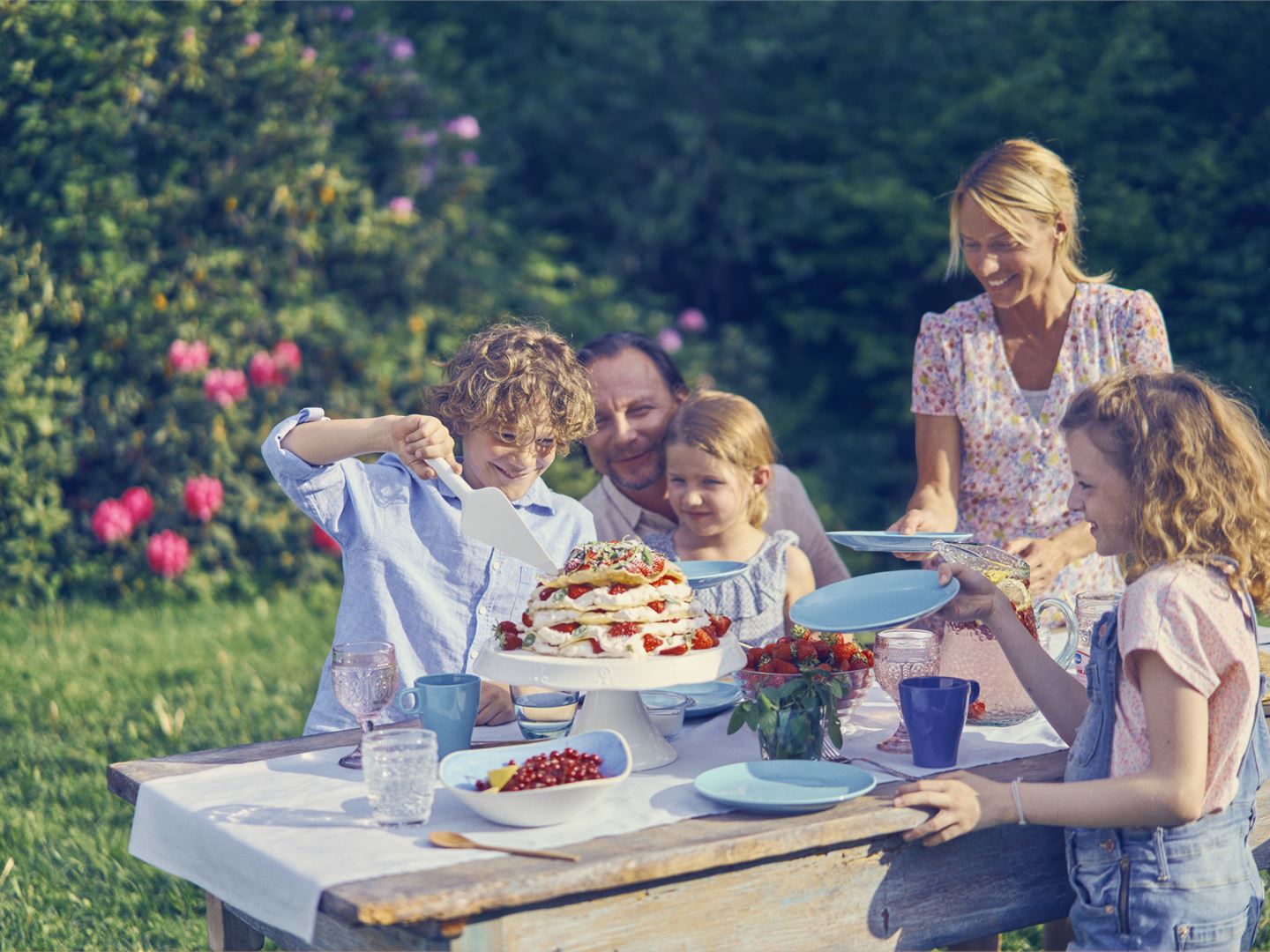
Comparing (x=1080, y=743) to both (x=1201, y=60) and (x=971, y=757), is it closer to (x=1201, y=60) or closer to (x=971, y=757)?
(x=971, y=757)

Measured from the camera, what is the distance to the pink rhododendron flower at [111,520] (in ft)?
21.6

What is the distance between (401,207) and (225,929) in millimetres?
5378

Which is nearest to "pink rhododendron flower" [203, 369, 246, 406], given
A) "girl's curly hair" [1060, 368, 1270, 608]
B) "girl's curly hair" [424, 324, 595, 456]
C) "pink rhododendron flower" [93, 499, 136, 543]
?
"pink rhododendron flower" [93, 499, 136, 543]

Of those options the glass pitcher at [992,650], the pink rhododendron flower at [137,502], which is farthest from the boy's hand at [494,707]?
the pink rhododendron flower at [137,502]

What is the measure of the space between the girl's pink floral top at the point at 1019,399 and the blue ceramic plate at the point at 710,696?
126 centimetres

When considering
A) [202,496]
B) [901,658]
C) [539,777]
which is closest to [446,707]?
[539,777]

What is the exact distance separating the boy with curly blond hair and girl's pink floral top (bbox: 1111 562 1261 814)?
1.36 meters

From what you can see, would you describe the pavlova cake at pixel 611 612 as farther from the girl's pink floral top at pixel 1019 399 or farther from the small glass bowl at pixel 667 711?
the girl's pink floral top at pixel 1019 399

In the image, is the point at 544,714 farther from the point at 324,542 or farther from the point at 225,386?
the point at 324,542

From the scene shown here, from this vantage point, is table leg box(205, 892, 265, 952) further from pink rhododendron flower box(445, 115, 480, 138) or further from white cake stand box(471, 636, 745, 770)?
pink rhododendron flower box(445, 115, 480, 138)

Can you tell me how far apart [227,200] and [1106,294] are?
462 centimetres

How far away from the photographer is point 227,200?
23.0 ft

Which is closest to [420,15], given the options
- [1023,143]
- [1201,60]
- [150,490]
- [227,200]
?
[227,200]

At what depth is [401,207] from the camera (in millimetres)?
7469
